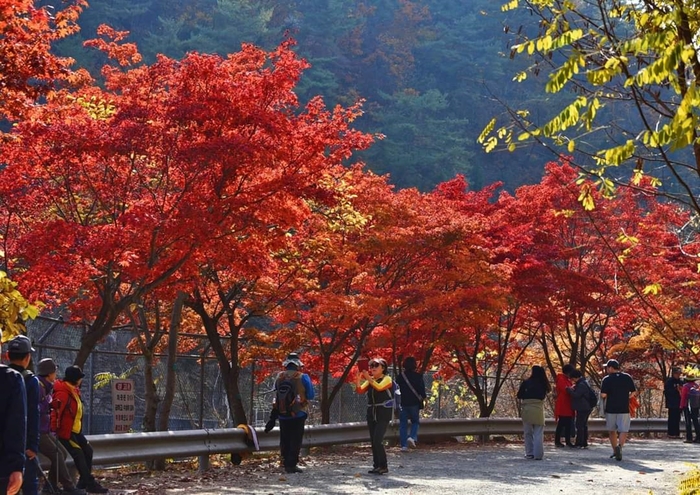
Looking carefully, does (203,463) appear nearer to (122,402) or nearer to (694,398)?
(122,402)

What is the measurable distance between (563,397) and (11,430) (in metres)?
16.9

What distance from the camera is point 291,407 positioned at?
47.4ft

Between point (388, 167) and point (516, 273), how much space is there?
35298 millimetres

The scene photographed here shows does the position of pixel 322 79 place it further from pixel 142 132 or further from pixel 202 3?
pixel 142 132

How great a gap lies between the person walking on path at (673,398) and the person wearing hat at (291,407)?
15.1 meters

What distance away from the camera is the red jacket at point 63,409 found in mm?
11538

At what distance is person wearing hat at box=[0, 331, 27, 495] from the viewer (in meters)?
5.85

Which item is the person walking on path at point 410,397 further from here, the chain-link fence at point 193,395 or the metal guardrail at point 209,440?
the chain-link fence at point 193,395

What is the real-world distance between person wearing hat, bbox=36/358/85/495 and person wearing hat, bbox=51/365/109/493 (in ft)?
0.40

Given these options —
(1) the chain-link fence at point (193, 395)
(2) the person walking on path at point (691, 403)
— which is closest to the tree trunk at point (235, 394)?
(1) the chain-link fence at point (193, 395)

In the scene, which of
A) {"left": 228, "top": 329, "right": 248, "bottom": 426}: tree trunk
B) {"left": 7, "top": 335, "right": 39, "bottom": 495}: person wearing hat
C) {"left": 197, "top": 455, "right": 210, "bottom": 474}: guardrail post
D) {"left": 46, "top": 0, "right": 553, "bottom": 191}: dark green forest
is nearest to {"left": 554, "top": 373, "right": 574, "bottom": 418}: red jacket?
{"left": 228, "top": 329, "right": 248, "bottom": 426}: tree trunk

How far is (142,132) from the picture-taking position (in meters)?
14.0

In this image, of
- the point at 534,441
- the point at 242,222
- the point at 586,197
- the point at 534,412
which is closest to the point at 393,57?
the point at 534,412

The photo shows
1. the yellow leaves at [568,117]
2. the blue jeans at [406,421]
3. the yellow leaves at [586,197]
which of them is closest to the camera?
the yellow leaves at [568,117]
